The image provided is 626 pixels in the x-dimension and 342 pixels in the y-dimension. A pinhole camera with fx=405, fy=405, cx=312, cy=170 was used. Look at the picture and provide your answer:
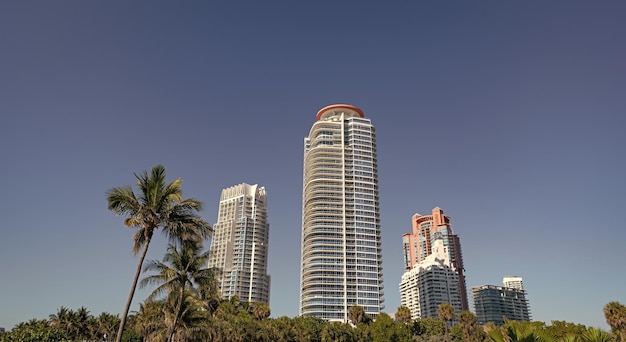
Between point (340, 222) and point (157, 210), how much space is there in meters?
155

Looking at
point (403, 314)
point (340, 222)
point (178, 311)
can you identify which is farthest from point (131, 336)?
point (340, 222)

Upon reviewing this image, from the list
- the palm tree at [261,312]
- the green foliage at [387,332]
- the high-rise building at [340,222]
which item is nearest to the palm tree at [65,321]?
the palm tree at [261,312]

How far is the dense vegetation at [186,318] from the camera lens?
70.0 ft

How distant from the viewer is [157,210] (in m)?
21.7

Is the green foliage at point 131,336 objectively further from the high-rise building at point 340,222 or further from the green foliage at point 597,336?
the high-rise building at point 340,222

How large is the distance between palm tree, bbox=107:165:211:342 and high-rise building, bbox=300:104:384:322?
467 feet

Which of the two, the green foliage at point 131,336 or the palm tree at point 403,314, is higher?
the palm tree at point 403,314

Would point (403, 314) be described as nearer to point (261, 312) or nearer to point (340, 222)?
point (261, 312)

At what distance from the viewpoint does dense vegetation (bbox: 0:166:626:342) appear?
2134cm

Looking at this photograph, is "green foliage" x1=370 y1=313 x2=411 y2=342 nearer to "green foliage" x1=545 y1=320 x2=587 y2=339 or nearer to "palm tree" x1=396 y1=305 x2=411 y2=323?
"palm tree" x1=396 y1=305 x2=411 y2=323

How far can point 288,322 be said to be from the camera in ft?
283

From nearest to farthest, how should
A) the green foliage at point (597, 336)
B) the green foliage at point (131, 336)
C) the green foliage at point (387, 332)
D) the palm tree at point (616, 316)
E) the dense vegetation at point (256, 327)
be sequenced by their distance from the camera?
Answer: the green foliage at point (597, 336)
the dense vegetation at point (256, 327)
the palm tree at point (616, 316)
the green foliage at point (131, 336)
the green foliage at point (387, 332)

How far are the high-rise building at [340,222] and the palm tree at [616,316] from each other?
9507 cm

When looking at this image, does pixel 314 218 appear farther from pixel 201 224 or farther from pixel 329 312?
pixel 201 224
